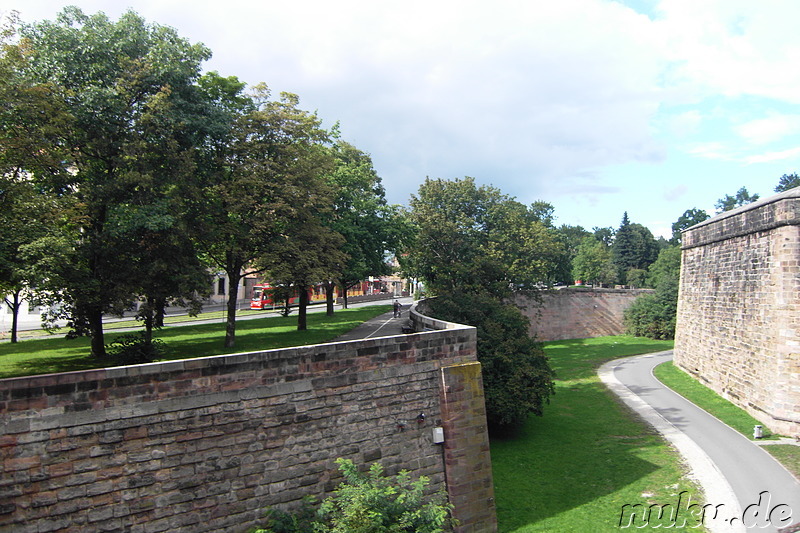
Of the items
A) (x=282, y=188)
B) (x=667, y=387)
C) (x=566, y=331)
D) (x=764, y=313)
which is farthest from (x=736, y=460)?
(x=566, y=331)

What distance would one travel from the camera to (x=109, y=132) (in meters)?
15.2

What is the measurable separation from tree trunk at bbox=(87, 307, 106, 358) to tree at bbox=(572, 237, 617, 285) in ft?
250

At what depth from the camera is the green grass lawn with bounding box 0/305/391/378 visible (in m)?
15.5

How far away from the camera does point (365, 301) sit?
2378 inches

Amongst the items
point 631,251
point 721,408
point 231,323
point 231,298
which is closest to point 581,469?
point 721,408

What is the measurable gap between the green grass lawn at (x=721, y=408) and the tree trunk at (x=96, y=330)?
70.9 ft

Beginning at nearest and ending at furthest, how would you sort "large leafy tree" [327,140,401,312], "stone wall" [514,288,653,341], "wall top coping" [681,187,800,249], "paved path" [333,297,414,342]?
"wall top coping" [681,187,800,249] → "paved path" [333,297,414,342] → "large leafy tree" [327,140,401,312] → "stone wall" [514,288,653,341]

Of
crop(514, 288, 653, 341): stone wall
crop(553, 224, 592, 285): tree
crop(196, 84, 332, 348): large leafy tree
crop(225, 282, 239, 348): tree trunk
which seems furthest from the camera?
crop(553, 224, 592, 285): tree

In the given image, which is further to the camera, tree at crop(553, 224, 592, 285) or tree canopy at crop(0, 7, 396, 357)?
tree at crop(553, 224, 592, 285)

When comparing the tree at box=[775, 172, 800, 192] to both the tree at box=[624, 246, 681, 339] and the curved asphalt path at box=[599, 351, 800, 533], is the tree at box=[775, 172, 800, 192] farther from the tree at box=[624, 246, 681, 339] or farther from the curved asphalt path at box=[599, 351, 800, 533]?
the curved asphalt path at box=[599, 351, 800, 533]

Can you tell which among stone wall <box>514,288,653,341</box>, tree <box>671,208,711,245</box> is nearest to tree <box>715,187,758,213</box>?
tree <box>671,208,711,245</box>

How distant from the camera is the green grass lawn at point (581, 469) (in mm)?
12000

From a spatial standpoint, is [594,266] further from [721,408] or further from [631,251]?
[721,408]

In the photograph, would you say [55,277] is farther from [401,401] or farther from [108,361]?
[401,401]
